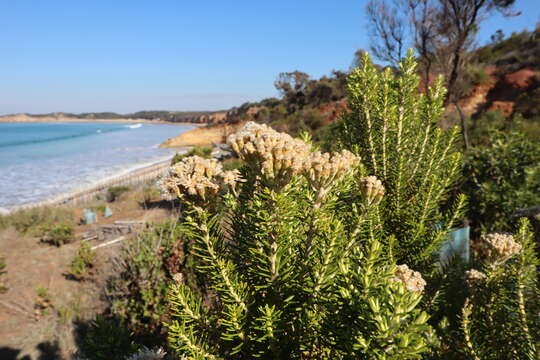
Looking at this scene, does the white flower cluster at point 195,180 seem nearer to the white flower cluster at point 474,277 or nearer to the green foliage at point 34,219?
the white flower cluster at point 474,277

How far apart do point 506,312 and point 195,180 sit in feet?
6.88

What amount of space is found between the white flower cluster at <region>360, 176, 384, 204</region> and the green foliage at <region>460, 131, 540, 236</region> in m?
4.84

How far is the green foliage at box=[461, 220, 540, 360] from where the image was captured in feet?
5.52

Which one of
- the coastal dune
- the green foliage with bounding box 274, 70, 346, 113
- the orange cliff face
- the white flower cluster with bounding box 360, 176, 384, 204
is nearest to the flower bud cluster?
the white flower cluster with bounding box 360, 176, 384, 204

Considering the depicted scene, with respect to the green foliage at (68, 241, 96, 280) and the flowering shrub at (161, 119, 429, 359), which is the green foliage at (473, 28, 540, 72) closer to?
the green foliage at (68, 241, 96, 280)

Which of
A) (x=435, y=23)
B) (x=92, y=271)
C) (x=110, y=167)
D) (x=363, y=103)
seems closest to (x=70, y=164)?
(x=110, y=167)

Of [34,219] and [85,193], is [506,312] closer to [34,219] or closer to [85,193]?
[34,219]

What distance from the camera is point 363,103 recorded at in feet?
7.23

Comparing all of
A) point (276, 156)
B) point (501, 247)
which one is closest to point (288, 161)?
point (276, 156)

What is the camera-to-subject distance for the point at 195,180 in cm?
132

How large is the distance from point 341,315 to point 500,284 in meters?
1.43

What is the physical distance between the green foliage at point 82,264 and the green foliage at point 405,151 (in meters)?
7.75

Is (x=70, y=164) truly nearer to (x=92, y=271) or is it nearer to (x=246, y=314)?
(x=92, y=271)

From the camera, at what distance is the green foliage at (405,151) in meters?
2.09
